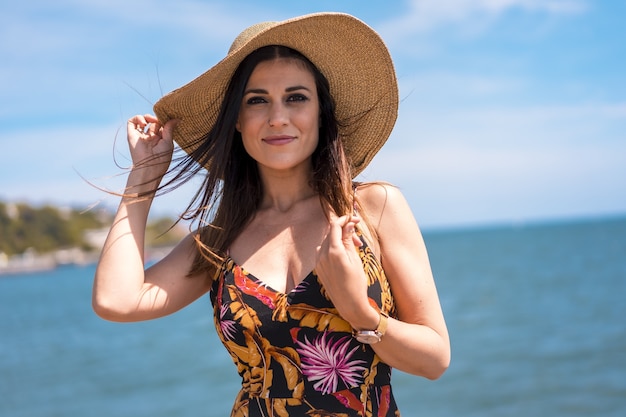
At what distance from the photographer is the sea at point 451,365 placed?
12.9m

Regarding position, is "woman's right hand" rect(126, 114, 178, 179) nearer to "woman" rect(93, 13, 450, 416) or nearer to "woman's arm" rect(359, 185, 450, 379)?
"woman" rect(93, 13, 450, 416)

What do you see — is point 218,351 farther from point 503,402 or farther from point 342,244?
point 342,244

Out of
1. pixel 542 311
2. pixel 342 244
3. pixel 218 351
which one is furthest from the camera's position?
pixel 542 311

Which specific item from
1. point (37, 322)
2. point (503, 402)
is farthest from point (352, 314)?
point (37, 322)

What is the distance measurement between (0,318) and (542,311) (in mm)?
29262

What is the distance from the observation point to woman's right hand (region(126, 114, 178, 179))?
273 cm

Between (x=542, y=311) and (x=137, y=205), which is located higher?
(x=137, y=205)

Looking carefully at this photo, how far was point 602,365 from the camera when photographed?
582 inches

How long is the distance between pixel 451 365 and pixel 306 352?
14.0m

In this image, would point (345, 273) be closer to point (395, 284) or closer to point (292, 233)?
point (395, 284)

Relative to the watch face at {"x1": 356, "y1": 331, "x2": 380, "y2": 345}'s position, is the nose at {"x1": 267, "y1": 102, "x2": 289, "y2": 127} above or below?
above

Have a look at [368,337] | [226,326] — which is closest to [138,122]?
[226,326]

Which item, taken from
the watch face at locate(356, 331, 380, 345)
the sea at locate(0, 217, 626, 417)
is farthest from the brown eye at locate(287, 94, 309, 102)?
the sea at locate(0, 217, 626, 417)

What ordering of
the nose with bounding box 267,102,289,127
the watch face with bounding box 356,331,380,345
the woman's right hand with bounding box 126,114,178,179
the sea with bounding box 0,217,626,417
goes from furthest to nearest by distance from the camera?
the sea with bounding box 0,217,626,417 → the woman's right hand with bounding box 126,114,178,179 → the nose with bounding box 267,102,289,127 → the watch face with bounding box 356,331,380,345
